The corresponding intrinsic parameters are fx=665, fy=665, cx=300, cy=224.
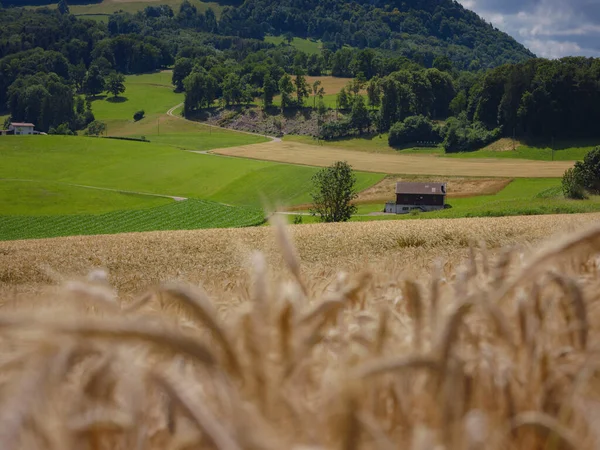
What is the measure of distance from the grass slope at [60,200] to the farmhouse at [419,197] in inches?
1074

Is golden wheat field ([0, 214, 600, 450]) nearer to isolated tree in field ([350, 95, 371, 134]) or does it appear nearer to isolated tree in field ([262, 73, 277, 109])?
isolated tree in field ([350, 95, 371, 134])

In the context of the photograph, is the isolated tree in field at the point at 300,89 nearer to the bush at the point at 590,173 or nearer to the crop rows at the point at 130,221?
the crop rows at the point at 130,221

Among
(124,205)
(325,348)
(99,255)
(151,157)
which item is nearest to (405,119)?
(151,157)

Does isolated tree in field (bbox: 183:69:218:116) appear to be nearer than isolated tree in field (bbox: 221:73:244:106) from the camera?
Yes

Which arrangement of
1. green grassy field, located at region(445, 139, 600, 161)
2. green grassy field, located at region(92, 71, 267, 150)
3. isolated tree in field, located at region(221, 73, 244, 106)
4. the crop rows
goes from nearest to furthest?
the crop rows, green grassy field, located at region(445, 139, 600, 161), green grassy field, located at region(92, 71, 267, 150), isolated tree in field, located at region(221, 73, 244, 106)

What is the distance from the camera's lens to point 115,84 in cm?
19188

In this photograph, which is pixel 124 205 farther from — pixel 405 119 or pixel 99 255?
pixel 405 119

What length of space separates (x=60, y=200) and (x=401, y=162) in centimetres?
5445

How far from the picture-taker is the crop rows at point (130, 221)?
60406mm

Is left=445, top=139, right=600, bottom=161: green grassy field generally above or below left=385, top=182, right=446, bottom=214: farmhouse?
above

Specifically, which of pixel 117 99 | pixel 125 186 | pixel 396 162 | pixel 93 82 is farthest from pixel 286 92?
pixel 125 186

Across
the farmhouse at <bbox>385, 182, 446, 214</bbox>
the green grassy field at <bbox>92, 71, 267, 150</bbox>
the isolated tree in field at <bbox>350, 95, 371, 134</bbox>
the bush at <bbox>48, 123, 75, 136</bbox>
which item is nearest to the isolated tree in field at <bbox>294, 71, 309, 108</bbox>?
the green grassy field at <bbox>92, 71, 267, 150</bbox>

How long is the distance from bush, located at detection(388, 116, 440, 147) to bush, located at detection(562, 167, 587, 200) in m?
74.7

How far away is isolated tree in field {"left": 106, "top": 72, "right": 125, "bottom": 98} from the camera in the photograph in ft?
631
